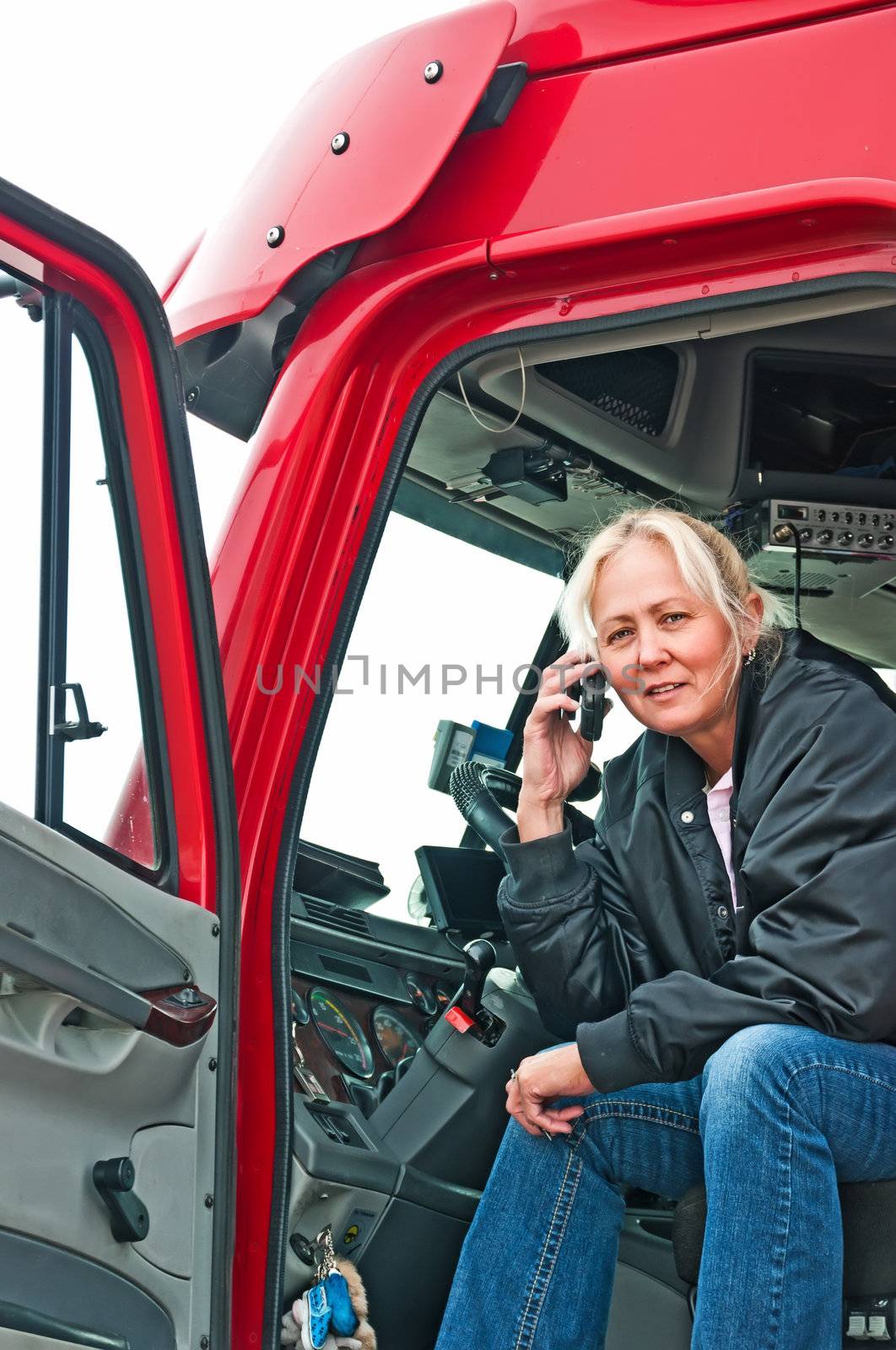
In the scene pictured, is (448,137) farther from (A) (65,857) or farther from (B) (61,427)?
(A) (65,857)

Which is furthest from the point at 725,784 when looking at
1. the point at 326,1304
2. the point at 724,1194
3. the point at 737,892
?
the point at 326,1304

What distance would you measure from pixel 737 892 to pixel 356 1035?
925 millimetres

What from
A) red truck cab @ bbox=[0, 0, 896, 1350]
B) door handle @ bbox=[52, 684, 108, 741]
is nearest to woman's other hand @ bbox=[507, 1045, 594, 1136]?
red truck cab @ bbox=[0, 0, 896, 1350]

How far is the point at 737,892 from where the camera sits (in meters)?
2.11

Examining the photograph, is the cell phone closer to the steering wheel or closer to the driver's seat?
the steering wheel

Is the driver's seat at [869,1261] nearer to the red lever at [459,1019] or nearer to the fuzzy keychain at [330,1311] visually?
the fuzzy keychain at [330,1311]

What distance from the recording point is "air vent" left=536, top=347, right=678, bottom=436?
255 centimetres

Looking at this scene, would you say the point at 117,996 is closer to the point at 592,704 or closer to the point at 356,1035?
the point at 592,704

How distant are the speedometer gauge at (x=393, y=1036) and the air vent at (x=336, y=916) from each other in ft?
0.58

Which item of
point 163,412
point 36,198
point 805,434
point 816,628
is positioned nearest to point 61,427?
point 163,412

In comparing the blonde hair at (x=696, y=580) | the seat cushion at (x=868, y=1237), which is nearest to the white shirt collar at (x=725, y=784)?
the blonde hair at (x=696, y=580)

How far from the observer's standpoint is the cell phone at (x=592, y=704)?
2326 mm

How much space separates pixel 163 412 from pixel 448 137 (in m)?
0.57

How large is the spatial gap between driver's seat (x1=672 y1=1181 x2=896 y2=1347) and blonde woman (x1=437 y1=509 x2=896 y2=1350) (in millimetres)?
35
